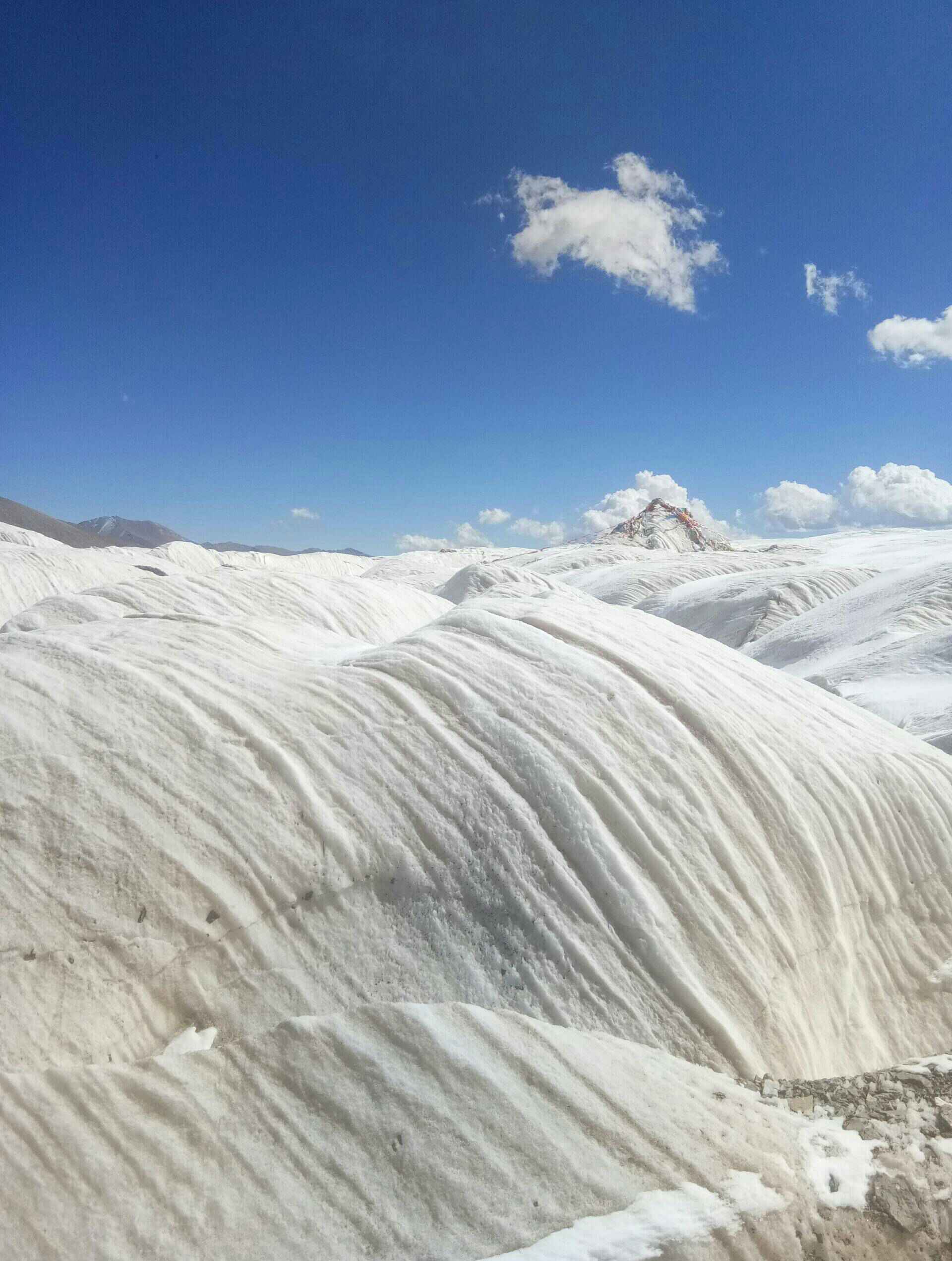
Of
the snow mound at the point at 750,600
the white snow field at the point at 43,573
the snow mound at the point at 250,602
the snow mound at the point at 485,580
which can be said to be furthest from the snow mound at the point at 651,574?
the white snow field at the point at 43,573

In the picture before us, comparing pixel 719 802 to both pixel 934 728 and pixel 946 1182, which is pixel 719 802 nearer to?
pixel 946 1182

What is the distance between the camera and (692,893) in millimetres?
1764

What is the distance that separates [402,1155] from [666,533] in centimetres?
2057

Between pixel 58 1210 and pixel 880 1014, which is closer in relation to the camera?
pixel 58 1210

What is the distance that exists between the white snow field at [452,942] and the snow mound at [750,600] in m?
4.43

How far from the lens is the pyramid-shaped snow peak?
799 inches

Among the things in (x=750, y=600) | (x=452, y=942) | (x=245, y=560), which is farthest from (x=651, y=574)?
(x=245, y=560)

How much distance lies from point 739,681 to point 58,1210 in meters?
2.09

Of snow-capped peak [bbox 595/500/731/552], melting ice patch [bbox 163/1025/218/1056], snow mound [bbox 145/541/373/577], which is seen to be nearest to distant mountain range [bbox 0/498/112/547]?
snow mound [bbox 145/541/373/577]

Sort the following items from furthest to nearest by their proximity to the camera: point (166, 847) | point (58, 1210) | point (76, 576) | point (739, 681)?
point (76, 576) → point (739, 681) → point (166, 847) → point (58, 1210)

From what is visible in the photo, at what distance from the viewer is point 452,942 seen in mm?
1617

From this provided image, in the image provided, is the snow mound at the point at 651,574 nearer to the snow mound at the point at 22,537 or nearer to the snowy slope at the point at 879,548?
the snowy slope at the point at 879,548

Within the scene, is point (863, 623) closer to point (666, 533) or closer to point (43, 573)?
point (43, 573)

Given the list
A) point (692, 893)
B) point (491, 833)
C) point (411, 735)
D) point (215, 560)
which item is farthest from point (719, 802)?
point (215, 560)
